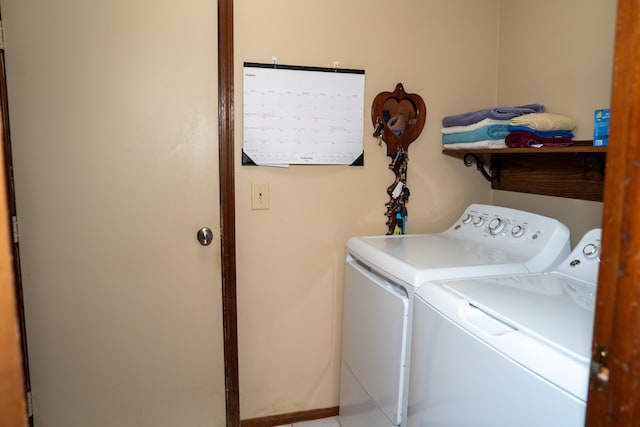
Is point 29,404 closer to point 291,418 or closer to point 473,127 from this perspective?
point 291,418

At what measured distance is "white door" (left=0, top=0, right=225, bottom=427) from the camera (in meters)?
1.66

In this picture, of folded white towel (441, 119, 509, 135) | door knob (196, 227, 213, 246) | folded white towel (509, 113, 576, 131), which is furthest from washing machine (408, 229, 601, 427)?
door knob (196, 227, 213, 246)

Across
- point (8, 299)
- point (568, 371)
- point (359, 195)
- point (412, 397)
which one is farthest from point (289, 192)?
point (8, 299)

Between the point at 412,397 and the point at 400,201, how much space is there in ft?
3.09

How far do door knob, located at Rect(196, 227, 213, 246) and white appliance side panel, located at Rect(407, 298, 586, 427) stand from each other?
3.11 ft

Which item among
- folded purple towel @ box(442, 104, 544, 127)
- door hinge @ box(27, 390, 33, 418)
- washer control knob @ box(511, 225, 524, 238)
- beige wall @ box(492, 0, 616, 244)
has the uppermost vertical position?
beige wall @ box(492, 0, 616, 244)

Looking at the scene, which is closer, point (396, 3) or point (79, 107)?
point (79, 107)

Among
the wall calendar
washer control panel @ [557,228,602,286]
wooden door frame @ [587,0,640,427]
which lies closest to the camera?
wooden door frame @ [587,0,640,427]

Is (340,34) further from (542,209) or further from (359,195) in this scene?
(542,209)

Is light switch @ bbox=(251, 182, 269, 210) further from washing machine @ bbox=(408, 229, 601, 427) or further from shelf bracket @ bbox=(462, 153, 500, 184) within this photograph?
shelf bracket @ bbox=(462, 153, 500, 184)

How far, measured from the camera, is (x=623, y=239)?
0.57 meters

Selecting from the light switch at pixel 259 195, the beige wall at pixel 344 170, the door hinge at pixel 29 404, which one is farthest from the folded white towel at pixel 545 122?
the door hinge at pixel 29 404

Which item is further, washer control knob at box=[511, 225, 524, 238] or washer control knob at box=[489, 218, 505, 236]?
washer control knob at box=[489, 218, 505, 236]

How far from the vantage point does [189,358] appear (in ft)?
6.33
